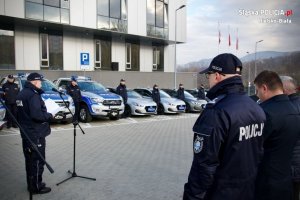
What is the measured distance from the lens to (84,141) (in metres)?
10.3

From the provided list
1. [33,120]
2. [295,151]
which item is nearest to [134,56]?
[33,120]

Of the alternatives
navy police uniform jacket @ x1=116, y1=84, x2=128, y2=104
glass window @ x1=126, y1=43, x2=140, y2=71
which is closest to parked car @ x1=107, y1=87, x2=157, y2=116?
navy police uniform jacket @ x1=116, y1=84, x2=128, y2=104

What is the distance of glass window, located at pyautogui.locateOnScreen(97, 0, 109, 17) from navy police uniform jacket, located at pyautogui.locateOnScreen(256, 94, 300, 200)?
24.6 m

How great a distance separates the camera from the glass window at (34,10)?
70.9ft

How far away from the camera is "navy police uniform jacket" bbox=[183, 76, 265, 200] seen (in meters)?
2.45

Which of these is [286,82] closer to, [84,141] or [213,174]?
[213,174]

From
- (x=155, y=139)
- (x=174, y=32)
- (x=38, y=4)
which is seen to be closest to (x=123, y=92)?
(x=155, y=139)

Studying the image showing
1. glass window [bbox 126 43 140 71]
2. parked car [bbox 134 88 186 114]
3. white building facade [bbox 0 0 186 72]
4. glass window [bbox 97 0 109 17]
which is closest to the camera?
parked car [bbox 134 88 186 114]

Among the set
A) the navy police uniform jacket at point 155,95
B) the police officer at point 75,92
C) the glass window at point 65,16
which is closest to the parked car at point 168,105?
the navy police uniform jacket at point 155,95

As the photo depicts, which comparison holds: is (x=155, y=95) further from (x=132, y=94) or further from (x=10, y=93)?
(x=10, y=93)

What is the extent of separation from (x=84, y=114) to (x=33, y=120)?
9.65m

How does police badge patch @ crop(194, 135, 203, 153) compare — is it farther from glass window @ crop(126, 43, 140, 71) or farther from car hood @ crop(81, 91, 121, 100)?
glass window @ crop(126, 43, 140, 71)

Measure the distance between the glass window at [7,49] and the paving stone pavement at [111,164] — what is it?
11.8 meters

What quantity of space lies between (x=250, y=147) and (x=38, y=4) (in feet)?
73.3
